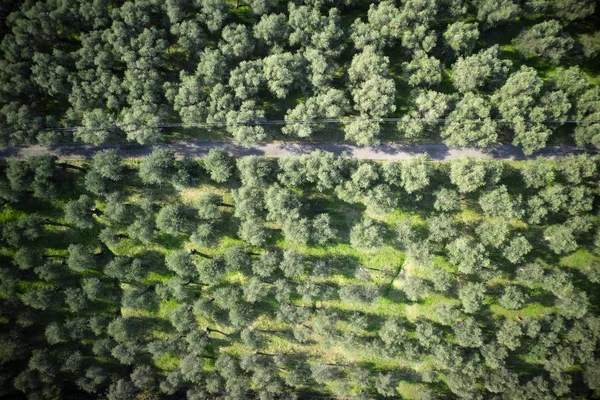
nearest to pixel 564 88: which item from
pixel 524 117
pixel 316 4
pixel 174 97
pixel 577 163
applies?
pixel 524 117

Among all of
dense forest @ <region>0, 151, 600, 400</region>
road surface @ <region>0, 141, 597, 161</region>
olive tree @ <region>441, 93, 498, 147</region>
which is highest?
olive tree @ <region>441, 93, 498, 147</region>

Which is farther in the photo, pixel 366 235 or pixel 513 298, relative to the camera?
pixel 513 298

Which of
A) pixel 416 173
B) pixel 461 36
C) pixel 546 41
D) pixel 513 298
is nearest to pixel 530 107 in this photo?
pixel 546 41

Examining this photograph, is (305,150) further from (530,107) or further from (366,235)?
(530,107)

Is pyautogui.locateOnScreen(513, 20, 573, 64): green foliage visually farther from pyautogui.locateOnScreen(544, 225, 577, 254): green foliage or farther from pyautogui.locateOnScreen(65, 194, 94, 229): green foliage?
pyautogui.locateOnScreen(65, 194, 94, 229): green foliage

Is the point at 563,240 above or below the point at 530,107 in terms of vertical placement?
below

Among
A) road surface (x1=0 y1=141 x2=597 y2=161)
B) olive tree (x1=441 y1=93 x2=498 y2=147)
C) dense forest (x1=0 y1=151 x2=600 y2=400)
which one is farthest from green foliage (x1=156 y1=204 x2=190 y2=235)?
olive tree (x1=441 y1=93 x2=498 y2=147)
